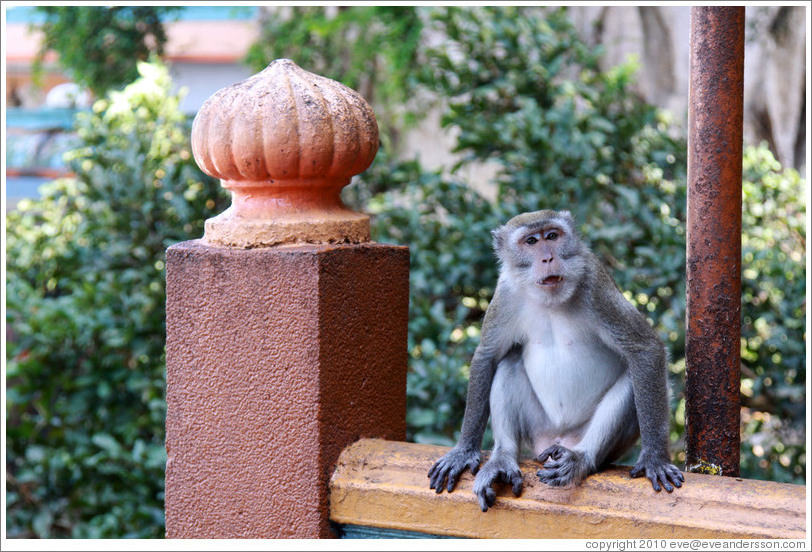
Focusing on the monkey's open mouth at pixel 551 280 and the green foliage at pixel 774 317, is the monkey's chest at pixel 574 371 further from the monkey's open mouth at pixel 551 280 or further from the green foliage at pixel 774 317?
the green foliage at pixel 774 317

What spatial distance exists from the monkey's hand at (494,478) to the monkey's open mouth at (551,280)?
0.59 metres

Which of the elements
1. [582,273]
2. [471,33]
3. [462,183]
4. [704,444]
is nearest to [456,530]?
[704,444]

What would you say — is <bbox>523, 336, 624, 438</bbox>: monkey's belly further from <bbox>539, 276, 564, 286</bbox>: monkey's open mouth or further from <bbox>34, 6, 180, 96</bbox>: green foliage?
<bbox>34, 6, 180, 96</bbox>: green foliage

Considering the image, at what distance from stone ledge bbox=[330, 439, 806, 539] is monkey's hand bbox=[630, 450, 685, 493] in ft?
0.06

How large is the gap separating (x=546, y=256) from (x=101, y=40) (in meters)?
6.49

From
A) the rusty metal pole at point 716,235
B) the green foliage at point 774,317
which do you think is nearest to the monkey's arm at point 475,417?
the rusty metal pole at point 716,235

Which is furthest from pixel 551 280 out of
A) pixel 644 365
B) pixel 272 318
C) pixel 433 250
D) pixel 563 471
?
pixel 433 250

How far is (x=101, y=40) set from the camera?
782cm

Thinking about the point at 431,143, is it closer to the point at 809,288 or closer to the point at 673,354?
the point at 673,354

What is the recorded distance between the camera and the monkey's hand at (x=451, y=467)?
2.08 meters

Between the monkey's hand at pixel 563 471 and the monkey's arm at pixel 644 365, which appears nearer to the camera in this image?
the monkey's hand at pixel 563 471

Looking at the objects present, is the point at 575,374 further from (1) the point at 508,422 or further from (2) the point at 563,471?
(2) the point at 563,471

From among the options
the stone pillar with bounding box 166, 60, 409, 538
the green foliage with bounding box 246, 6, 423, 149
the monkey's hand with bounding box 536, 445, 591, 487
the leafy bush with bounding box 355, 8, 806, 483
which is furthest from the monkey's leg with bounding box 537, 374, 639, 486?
the green foliage with bounding box 246, 6, 423, 149

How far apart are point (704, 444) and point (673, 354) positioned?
5.98ft
